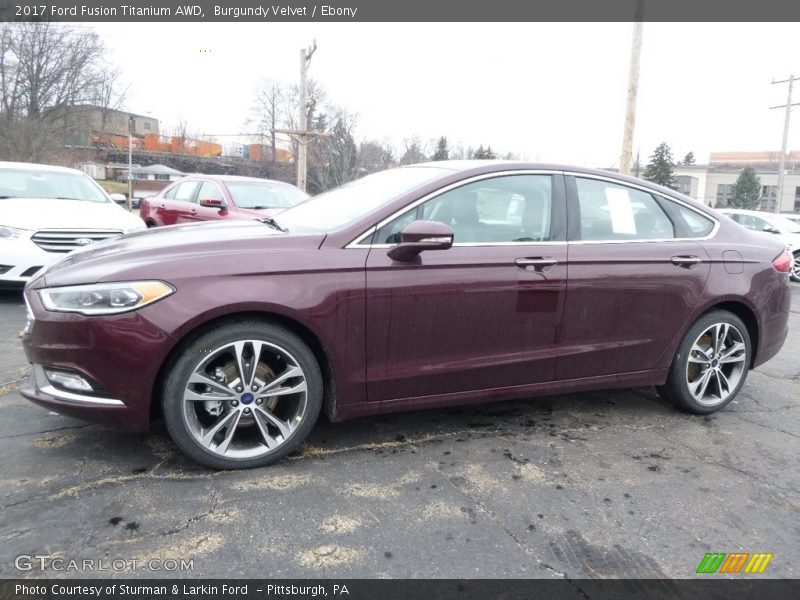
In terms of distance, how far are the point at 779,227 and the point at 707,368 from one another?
11.7 meters

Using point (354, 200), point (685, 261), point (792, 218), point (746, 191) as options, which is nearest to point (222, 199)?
point (354, 200)

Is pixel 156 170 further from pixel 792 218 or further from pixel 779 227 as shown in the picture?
pixel 779 227

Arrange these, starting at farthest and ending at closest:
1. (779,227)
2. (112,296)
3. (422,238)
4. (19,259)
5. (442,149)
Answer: (442,149) < (779,227) < (19,259) < (422,238) < (112,296)

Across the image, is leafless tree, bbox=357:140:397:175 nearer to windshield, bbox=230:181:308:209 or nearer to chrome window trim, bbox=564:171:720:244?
windshield, bbox=230:181:308:209

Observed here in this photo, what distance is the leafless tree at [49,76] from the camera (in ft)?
121

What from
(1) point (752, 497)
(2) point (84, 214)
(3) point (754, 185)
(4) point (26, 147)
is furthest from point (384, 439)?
(3) point (754, 185)

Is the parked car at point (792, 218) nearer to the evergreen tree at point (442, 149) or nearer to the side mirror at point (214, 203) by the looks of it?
the side mirror at point (214, 203)

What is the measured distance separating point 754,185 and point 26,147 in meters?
57.1

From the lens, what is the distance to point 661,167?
48.6 m

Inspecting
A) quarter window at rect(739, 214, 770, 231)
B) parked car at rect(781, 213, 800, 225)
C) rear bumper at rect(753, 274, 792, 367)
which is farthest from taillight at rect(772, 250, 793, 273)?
parked car at rect(781, 213, 800, 225)

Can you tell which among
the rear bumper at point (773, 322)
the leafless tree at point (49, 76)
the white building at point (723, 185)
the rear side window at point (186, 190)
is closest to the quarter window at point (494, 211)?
the rear bumper at point (773, 322)

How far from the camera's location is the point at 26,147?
31.3 metres

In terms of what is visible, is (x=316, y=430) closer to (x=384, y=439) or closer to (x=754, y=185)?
(x=384, y=439)

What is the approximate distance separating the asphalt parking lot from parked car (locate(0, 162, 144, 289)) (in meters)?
3.00
